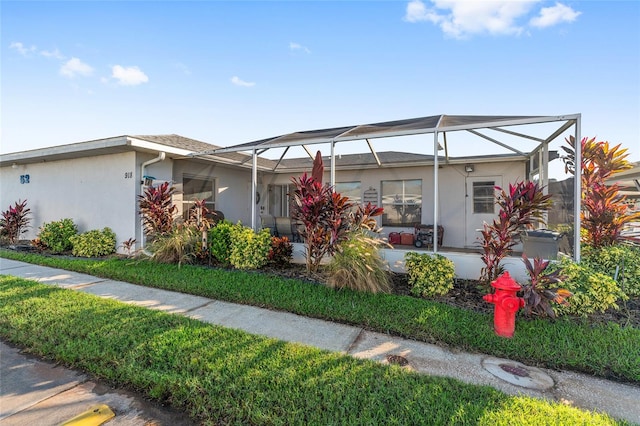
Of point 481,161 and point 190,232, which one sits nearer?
point 190,232

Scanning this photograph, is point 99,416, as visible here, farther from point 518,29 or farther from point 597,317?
point 518,29

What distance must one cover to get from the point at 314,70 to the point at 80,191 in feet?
25.5

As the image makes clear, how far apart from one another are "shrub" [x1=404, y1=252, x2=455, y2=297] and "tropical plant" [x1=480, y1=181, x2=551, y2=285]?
2.19 ft

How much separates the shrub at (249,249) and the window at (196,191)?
3.38m

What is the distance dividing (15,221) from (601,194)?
1554 cm

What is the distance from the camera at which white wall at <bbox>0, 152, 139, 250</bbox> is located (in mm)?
7707

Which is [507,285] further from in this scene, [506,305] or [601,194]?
A: [601,194]

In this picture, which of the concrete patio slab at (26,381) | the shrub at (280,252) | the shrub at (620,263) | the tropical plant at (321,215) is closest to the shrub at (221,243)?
the shrub at (280,252)

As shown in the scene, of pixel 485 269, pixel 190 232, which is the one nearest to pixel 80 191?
pixel 190 232

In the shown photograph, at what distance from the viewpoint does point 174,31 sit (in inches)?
304

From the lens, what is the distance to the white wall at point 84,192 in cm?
771

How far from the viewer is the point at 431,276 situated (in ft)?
14.6

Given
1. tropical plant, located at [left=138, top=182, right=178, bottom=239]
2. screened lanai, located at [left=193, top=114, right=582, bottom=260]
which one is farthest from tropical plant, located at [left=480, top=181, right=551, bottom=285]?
tropical plant, located at [left=138, top=182, right=178, bottom=239]

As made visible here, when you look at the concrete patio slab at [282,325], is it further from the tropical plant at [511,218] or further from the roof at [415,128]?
the roof at [415,128]
